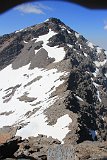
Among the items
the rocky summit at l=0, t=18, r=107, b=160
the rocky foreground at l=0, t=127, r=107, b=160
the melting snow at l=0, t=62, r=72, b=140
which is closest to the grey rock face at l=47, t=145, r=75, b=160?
the rocky foreground at l=0, t=127, r=107, b=160

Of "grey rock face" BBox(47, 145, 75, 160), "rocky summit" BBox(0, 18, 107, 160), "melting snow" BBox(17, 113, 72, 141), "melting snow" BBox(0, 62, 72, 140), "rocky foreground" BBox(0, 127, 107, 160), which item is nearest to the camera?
"grey rock face" BBox(47, 145, 75, 160)

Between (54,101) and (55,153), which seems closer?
(55,153)

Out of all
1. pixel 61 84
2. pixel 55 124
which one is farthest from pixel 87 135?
pixel 61 84

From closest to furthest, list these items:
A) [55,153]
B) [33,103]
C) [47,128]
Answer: [55,153], [47,128], [33,103]

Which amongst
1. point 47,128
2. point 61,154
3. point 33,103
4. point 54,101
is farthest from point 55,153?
point 33,103

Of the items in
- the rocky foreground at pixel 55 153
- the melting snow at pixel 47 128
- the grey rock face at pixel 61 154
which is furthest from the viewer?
the melting snow at pixel 47 128

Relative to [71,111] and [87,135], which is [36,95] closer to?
[71,111]

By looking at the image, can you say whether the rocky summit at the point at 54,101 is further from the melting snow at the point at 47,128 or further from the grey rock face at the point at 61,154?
the grey rock face at the point at 61,154

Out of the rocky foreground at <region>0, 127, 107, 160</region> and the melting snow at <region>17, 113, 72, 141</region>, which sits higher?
the melting snow at <region>17, 113, 72, 141</region>

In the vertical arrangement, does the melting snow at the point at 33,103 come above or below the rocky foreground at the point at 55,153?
above

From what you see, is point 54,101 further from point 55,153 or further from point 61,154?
point 61,154

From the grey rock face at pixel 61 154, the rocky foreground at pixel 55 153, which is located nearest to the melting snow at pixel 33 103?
the rocky foreground at pixel 55 153

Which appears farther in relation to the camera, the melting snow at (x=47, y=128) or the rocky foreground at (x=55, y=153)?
the melting snow at (x=47, y=128)

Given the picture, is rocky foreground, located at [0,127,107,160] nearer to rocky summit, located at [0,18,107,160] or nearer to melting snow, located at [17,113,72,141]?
rocky summit, located at [0,18,107,160]
